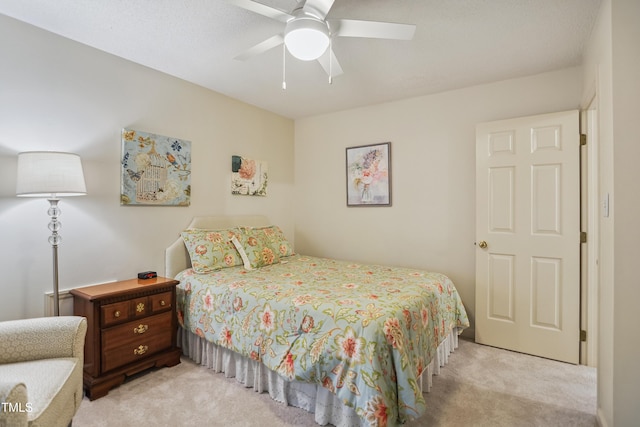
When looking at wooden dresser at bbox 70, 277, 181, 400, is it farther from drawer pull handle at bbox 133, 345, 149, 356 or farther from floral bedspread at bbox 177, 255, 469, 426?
floral bedspread at bbox 177, 255, 469, 426

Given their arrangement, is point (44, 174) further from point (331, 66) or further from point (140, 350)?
point (331, 66)

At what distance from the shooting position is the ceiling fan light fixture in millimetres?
1641

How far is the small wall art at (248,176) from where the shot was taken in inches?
139

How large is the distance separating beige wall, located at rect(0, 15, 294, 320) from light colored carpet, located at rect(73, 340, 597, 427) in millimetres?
928

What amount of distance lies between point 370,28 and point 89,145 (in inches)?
88.0

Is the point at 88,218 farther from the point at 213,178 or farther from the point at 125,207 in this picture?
the point at 213,178

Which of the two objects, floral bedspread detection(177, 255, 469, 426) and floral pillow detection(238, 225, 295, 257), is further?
floral pillow detection(238, 225, 295, 257)

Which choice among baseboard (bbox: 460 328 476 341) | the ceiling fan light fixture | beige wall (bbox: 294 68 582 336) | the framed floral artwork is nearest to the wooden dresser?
the ceiling fan light fixture

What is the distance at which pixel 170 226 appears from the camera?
2955 millimetres

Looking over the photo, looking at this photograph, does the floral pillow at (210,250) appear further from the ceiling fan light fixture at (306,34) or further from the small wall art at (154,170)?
the ceiling fan light fixture at (306,34)

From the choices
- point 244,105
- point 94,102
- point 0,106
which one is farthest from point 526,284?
point 0,106

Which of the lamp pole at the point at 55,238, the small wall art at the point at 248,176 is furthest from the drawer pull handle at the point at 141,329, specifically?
the small wall art at the point at 248,176

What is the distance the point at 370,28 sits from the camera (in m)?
Result: 1.73

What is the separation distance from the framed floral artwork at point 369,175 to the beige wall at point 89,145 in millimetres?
1483
